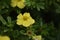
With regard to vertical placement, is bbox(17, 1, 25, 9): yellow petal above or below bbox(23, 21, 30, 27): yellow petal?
above

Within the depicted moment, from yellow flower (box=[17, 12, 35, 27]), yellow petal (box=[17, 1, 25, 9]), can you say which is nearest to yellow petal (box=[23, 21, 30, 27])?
yellow flower (box=[17, 12, 35, 27])

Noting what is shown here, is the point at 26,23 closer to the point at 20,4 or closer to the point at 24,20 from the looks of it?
the point at 24,20

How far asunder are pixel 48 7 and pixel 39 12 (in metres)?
0.10

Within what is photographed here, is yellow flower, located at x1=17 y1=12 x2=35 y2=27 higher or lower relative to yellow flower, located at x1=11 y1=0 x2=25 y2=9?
lower

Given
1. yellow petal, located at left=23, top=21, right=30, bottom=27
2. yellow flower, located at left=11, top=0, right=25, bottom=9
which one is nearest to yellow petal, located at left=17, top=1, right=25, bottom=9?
yellow flower, located at left=11, top=0, right=25, bottom=9

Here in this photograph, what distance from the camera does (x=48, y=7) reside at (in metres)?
2.00

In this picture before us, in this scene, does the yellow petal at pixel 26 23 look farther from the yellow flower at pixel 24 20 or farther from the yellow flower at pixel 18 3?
the yellow flower at pixel 18 3

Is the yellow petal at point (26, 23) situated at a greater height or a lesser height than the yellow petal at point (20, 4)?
lesser

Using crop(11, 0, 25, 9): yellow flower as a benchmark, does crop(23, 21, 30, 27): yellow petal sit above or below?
below

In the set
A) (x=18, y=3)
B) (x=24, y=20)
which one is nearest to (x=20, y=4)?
(x=18, y=3)

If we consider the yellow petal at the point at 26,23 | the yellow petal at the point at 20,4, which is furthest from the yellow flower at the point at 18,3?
the yellow petal at the point at 26,23

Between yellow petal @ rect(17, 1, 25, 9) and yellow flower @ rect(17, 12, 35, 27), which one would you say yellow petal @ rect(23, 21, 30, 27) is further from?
yellow petal @ rect(17, 1, 25, 9)

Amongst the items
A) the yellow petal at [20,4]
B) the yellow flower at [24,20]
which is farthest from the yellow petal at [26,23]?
the yellow petal at [20,4]

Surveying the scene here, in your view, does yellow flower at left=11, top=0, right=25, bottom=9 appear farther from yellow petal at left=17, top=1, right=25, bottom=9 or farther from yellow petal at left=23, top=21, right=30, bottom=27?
yellow petal at left=23, top=21, right=30, bottom=27
